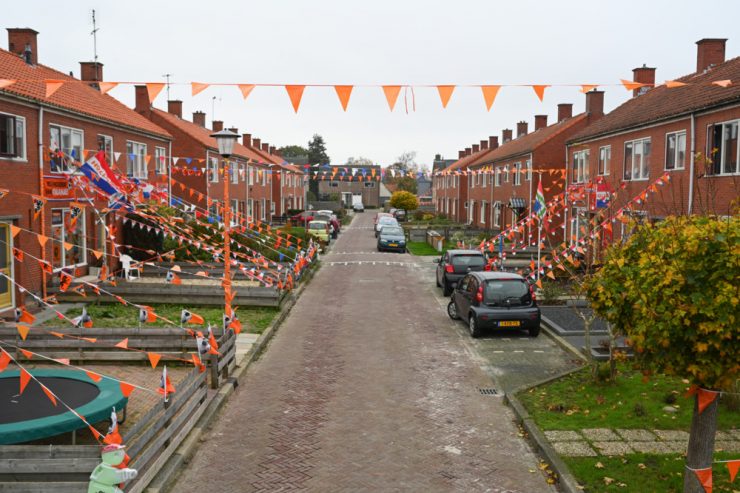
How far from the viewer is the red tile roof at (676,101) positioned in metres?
18.7

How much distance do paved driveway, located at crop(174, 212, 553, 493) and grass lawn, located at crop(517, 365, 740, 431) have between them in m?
0.72

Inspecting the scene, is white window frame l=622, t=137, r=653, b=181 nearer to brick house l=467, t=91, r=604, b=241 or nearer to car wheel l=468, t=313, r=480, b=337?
brick house l=467, t=91, r=604, b=241

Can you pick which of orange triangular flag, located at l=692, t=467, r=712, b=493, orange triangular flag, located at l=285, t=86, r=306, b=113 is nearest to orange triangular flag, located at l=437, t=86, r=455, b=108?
orange triangular flag, located at l=285, t=86, r=306, b=113

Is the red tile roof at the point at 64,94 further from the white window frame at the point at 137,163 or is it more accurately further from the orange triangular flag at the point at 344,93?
the orange triangular flag at the point at 344,93

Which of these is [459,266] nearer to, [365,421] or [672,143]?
[672,143]

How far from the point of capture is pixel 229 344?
11.9 metres

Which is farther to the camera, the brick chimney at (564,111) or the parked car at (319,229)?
the brick chimney at (564,111)

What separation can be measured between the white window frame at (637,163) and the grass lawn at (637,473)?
17.4 metres

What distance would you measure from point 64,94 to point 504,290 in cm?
1632

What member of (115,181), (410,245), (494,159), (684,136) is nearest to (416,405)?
(115,181)

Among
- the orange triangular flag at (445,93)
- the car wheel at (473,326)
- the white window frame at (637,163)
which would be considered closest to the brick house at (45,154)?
the orange triangular flag at (445,93)

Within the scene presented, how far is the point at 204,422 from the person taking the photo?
9.65 meters

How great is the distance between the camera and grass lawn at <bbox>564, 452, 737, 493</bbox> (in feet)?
24.3

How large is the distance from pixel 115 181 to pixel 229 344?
327 inches
